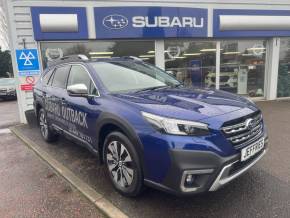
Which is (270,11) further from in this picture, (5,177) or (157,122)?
(5,177)

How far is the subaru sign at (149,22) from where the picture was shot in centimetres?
804

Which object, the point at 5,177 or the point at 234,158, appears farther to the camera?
the point at 5,177

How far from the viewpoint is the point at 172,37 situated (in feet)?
28.7

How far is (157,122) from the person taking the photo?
261 cm

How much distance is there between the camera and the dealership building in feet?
24.6

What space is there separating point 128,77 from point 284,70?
8885 mm

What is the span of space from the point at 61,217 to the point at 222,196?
189cm

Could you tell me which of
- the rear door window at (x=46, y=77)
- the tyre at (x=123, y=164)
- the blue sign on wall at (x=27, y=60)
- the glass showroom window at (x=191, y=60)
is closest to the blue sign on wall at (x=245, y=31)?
the glass showroom window at (x=191, y=60)

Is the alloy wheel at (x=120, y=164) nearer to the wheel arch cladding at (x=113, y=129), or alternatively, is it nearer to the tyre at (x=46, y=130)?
the wheel arch cladding at (x=113, y=129)

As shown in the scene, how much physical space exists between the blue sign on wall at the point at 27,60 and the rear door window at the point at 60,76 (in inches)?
114

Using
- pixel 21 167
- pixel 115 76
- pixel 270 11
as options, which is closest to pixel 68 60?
pixel 115 76

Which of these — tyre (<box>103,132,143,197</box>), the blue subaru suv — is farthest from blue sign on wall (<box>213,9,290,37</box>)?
tyre (<box>103,132,143,197</box>)

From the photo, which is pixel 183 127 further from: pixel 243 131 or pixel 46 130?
pixel 46 130

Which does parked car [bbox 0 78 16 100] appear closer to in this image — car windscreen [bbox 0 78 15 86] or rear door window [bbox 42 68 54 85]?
car windscreen [bbox 0 78 15 86]
